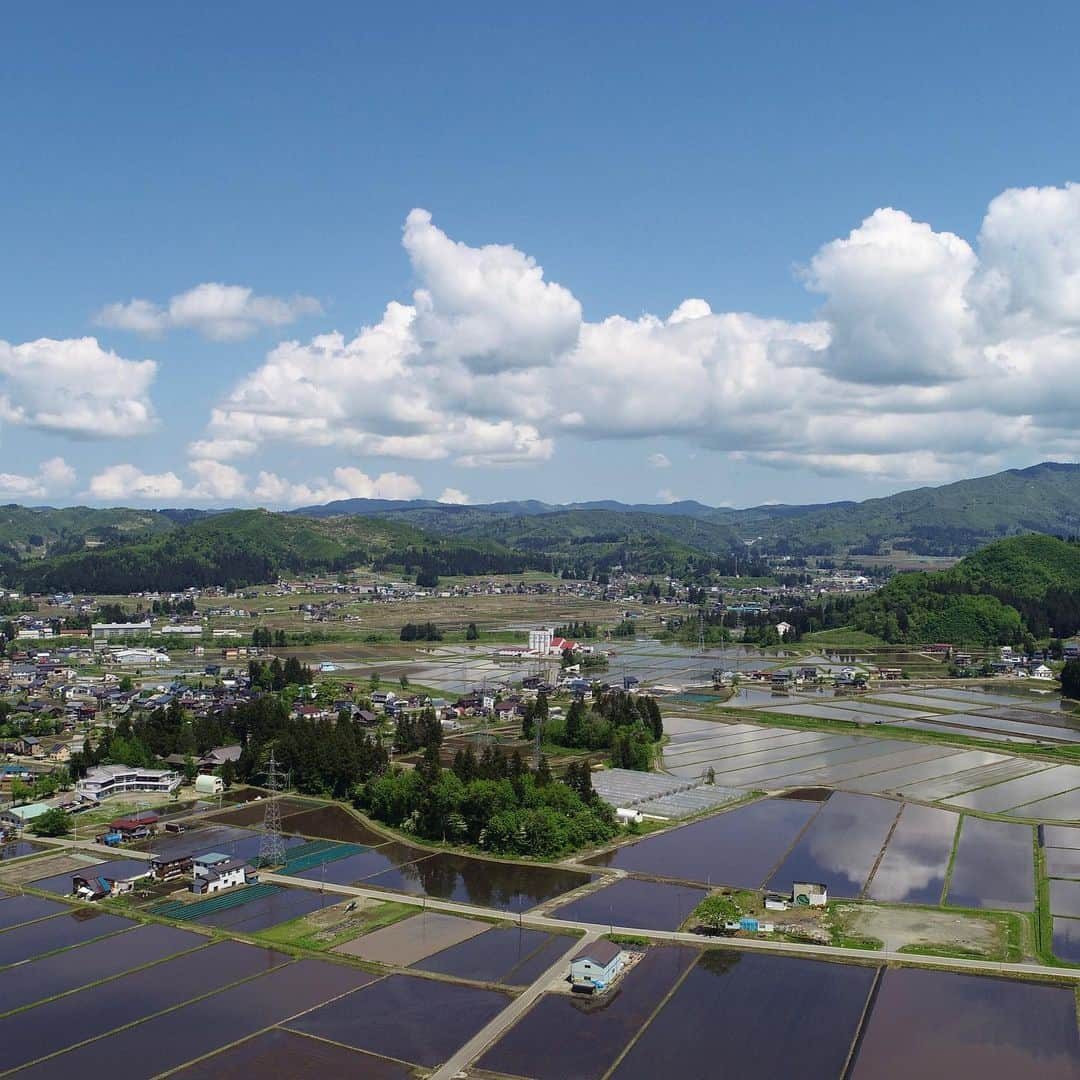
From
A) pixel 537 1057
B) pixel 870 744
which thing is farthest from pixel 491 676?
pixel 537 1057

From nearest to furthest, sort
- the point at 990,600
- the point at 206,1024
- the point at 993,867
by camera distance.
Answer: the point at 206,1024
the point at 993,867
the point at 990,600

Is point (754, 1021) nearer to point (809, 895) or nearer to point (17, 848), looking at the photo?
point (809, 895)

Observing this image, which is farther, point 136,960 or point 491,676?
point 491,676

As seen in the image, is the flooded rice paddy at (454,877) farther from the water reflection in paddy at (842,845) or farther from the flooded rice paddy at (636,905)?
the water reflection in paddy at (842,845)

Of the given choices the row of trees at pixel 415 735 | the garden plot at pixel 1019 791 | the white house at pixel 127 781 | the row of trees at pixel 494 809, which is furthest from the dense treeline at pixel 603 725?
the white house at pixel 127 781

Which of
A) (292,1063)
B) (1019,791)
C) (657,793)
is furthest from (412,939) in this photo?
(1019,791)

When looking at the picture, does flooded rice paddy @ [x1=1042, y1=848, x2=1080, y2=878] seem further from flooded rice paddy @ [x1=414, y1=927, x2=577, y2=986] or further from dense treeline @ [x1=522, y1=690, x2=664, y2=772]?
dense treeline @ [x1=522, y1=690, x2=664, y2=772]

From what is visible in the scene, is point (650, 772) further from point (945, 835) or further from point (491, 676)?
point (491, 676)
